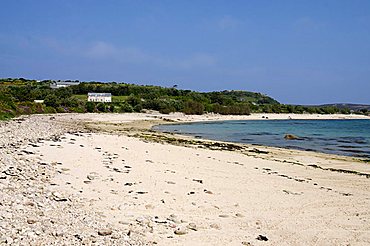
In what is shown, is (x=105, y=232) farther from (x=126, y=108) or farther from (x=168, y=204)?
(x=126, y=108)

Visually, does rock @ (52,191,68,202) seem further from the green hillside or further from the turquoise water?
the green hillside

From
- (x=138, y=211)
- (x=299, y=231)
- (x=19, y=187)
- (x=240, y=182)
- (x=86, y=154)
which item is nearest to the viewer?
(x=299, y=231)

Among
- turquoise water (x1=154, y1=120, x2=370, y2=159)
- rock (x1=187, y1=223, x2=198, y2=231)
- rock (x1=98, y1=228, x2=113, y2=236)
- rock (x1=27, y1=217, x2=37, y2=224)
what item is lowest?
turquoise water (x1=154, y1=120, x2=370, y2=159)

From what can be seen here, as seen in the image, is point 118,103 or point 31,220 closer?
point 31,220

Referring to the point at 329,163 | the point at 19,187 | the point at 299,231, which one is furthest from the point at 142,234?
the point at 329,163

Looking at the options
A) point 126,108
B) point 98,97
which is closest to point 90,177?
point 126,108

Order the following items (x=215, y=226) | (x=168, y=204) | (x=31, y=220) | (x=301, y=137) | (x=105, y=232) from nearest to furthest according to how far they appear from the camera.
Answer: (x=105, y=232)
(x=31, y=220)
(x=215, y=226)
(x=168, y=204)
(x=301, y=137)

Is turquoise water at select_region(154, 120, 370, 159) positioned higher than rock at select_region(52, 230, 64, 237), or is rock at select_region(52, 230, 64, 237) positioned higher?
rock at select_region(52, 230, 64, 237)

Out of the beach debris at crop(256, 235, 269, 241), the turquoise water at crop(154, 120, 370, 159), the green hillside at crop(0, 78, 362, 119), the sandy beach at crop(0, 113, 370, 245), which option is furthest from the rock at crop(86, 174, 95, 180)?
the green hillside at crop(0, 78, 362, 119)

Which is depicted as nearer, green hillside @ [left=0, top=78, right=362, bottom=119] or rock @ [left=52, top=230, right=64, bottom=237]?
rock @ [left=52, top=230, right=64, bottom=237]

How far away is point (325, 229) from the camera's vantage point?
21.1ft

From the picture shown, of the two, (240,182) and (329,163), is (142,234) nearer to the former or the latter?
(240,182)

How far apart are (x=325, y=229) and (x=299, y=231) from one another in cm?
53

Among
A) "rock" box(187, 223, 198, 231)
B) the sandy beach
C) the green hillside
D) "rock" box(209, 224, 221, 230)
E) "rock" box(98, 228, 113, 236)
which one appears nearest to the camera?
"rock" box(98, 228, 113, 236)
